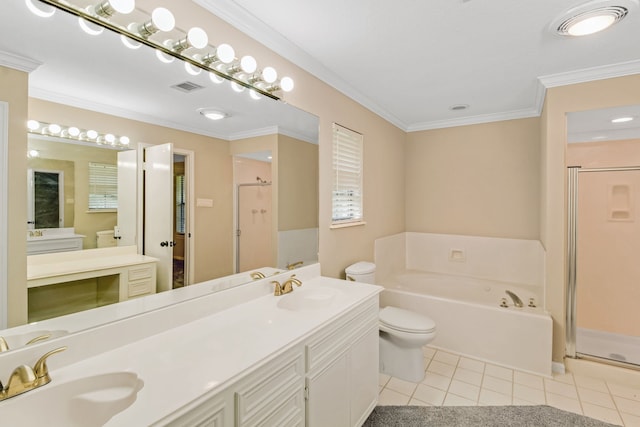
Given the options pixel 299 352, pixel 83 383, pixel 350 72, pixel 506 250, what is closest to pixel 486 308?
pixel 506 250

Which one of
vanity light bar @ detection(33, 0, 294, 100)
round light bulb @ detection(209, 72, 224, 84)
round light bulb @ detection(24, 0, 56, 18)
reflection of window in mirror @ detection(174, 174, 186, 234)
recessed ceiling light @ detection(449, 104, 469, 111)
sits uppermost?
recessed ceiling light @ detection(449, 104, 469, 111)

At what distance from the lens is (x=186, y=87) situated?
151 cm

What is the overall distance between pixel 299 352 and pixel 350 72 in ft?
6.90

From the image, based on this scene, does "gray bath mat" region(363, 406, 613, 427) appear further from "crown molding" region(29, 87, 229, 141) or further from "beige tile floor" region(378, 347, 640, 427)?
"crown molding" region(29, 87, 229, 141)

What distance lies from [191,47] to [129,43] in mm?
262

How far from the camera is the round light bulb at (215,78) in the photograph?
160cm

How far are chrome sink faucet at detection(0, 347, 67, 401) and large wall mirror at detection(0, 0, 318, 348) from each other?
1.18ft

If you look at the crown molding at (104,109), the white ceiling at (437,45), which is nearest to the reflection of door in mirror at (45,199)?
the crown molding at (104,109)

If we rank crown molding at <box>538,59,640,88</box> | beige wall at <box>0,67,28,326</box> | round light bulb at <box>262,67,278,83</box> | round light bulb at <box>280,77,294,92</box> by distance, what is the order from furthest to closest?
crown molding at <box>538,59,640,88</box>
round light bulb at <box>280,77,294,92</box>
round light bulb at <box>262,67,278,83</box>
beige wall at <box>0,67,28,326</box>

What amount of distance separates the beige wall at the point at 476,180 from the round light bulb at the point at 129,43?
3447 mm

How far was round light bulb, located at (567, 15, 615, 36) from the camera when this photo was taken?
1.72 m

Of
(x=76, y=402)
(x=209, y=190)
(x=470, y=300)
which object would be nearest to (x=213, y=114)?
(x=209, y=190)

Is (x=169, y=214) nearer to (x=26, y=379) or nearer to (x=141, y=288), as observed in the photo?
(x=141, y=288)

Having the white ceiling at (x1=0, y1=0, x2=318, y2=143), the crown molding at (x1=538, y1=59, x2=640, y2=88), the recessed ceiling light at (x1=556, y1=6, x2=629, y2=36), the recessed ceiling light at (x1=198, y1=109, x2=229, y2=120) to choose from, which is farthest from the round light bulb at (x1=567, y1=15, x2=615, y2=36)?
the recessed ceiling light at (x1=198, y1=109, x2=229, y2=120)
